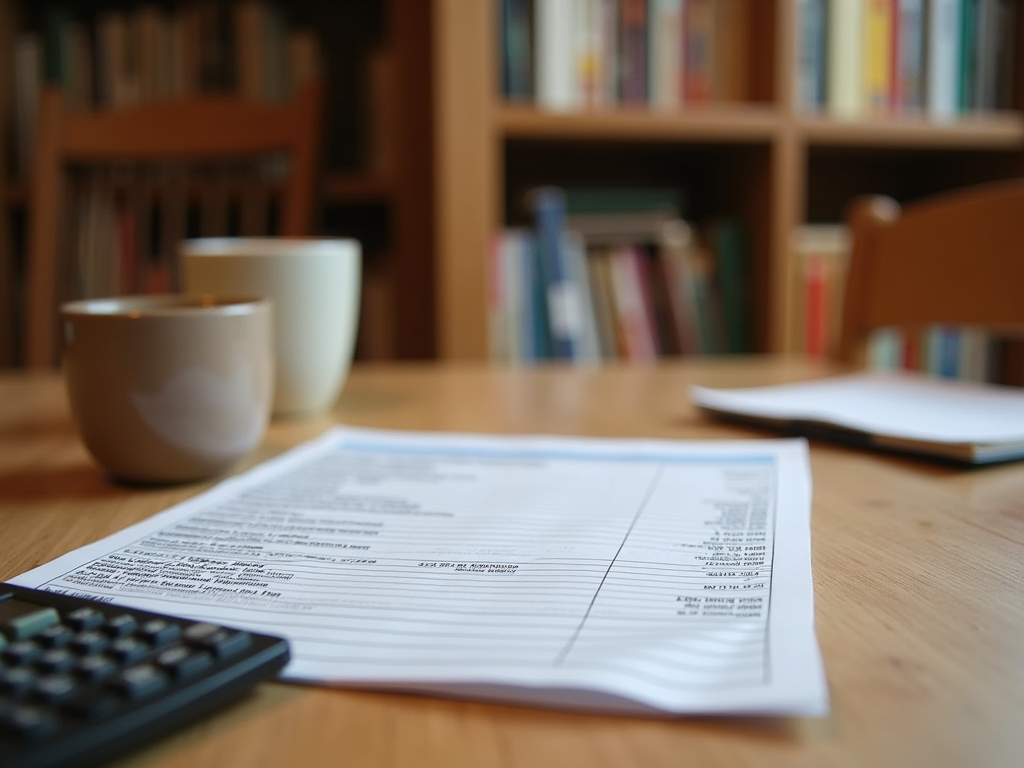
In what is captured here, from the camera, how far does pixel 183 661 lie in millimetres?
240

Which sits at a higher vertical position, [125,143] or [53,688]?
[125,143]

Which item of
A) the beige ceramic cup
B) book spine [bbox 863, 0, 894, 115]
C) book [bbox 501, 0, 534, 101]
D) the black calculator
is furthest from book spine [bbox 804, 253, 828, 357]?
the black calculator

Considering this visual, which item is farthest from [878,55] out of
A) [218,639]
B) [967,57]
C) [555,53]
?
[218,639]

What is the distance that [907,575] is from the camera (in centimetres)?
35

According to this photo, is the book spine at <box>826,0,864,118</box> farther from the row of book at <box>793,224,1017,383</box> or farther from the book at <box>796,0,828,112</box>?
the row of book at <box>793,224,1017,383</box>

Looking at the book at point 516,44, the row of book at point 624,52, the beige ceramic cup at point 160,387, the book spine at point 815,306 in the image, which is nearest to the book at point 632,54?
the row of book at point 624,52

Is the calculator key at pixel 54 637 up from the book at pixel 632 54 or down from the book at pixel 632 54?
down

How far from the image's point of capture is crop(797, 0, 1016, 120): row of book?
143 centimetres

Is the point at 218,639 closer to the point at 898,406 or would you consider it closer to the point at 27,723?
the point at 27,723

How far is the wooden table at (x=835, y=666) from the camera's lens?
8.8 inches

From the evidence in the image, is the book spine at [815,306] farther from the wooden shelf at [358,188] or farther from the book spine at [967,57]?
the wooden shelf at [358,188]

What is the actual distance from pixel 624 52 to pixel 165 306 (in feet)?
3.29

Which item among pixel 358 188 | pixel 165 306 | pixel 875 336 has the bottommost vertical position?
pixel 875 336

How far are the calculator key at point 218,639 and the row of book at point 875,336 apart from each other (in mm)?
1219
